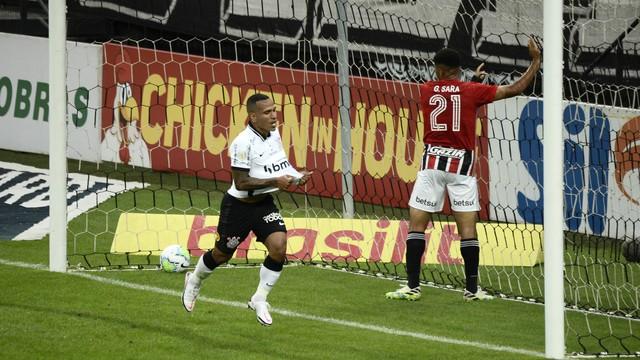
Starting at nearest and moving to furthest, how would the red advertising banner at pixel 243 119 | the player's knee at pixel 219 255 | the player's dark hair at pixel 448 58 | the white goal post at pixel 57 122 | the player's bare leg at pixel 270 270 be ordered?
1. the player's bare leg at pixel 270 270
2. the player's knee at pixel 219 255
3. the player's dark hair at pixel 448 58
4. the white goal post at pixel 57 122
5. the red advertising banner at pixel 243 119

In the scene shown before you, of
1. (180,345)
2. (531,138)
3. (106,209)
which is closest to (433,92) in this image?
(180,345)

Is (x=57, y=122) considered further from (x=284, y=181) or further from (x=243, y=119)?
(x=243, y=119)

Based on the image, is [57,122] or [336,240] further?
[336,240]

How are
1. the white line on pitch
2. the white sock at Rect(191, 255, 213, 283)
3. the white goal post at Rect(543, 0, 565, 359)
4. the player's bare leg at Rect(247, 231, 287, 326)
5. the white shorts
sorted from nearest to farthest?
the white goal post at Rect(543, 0, 565, 359) < the white line on pitch < the player's bare leg at Rect(247, 231, 287, 326) < the white sock at Rect(191, 255, 213, 283) < the white shorts

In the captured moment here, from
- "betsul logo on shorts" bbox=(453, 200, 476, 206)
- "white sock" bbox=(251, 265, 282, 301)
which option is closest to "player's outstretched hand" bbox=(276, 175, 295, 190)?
"white sock" bbox=(251, 265, 282, 301)

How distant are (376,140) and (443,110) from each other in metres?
4.91

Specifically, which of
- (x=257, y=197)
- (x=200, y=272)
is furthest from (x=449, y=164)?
(x=200, y=272)

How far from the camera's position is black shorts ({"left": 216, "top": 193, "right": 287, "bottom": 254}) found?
10.2 metres

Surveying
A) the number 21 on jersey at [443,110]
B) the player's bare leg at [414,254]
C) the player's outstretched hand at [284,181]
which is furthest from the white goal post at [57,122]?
the number 21 on jersey at [443,110]

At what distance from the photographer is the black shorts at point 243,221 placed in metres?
10.2

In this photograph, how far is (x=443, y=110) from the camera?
37.8 ft

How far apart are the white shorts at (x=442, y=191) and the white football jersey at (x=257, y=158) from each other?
1.74 metres

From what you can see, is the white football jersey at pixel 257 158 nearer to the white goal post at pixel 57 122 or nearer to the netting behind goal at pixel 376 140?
the white goal post at pixel 57 122

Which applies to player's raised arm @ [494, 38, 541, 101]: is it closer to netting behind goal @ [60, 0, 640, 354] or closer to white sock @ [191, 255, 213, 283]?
netting behind goal @ [60, 0, 640, 354]
